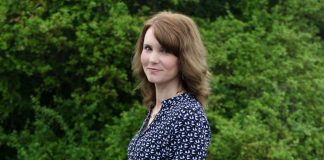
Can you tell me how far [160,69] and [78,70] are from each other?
13.5 ft

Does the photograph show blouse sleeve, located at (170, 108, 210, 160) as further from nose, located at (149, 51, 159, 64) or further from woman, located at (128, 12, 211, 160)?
nose, located at (149, 51, 159, 64)

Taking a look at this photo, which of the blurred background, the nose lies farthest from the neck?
the blurred background

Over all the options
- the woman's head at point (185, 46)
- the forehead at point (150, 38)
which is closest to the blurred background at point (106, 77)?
the woman's head at point (185, 46)

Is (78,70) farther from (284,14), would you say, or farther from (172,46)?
(172,46)

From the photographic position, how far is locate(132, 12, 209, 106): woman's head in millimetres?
2689

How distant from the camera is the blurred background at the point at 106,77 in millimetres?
6011

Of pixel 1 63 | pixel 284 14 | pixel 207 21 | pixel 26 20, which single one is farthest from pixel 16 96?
pixel 284 14

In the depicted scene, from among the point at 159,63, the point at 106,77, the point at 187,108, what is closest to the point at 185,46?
the point at 159,63

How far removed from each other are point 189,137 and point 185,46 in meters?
0.42

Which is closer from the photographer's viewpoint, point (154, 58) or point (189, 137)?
point (189, 137)

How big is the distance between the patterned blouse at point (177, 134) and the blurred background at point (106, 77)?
2.89 metres

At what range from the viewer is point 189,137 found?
2.54 meters

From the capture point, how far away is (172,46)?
268 centimetres

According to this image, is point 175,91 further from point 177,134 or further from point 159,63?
point 177,134
